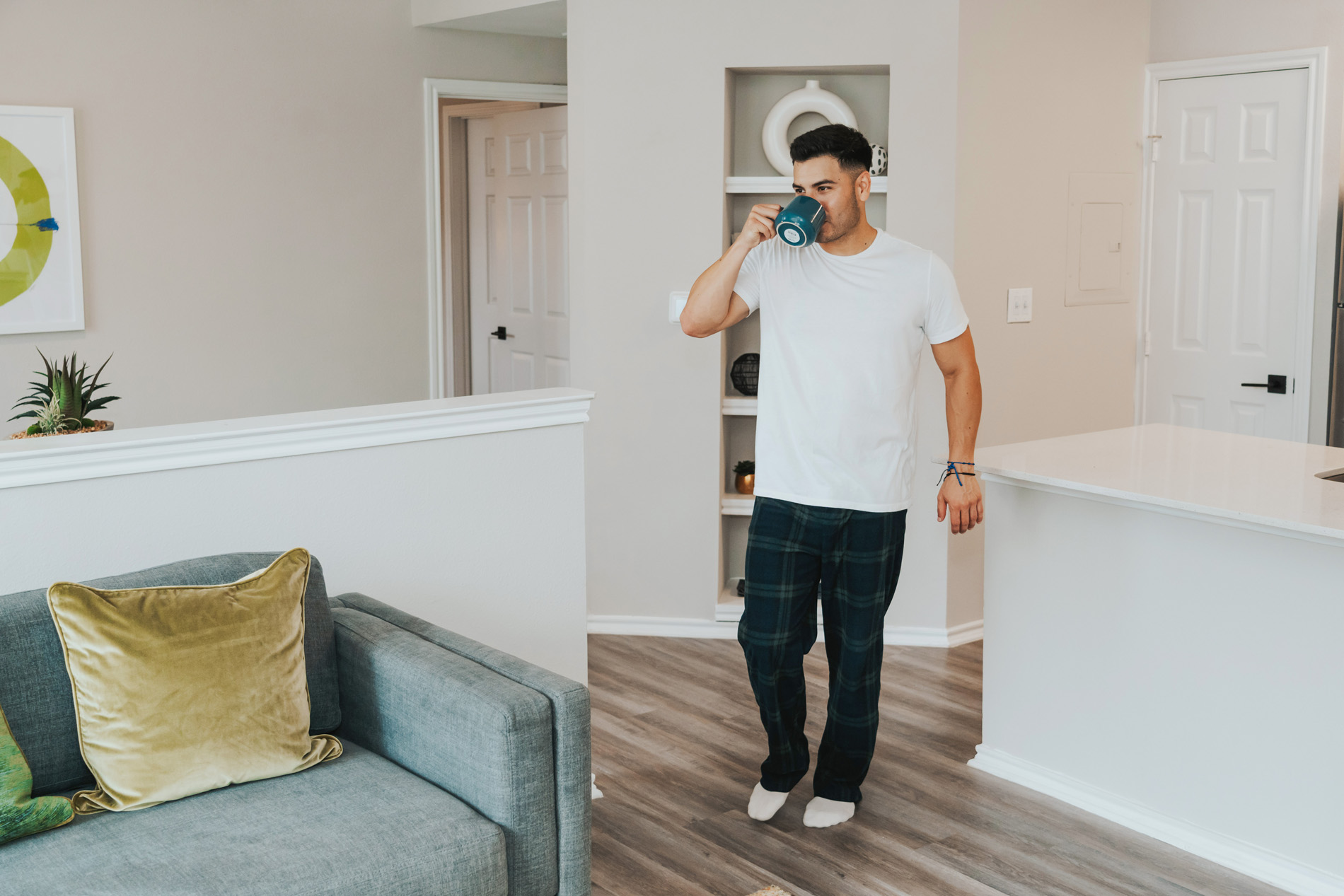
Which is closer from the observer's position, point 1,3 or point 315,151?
point 1,3

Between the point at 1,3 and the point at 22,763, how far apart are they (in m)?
3.14

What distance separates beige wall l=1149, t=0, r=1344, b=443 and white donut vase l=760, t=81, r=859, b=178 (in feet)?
4.55

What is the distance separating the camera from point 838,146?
2402 millimetres

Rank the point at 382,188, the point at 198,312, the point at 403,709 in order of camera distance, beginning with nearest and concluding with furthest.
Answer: the point at 403,709
the point at 198,312
the point at 382,188

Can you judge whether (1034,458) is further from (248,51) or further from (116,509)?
(248,51)

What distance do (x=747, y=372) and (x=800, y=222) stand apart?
1717 mm

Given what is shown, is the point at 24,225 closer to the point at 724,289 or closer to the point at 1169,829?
the point at 724,289

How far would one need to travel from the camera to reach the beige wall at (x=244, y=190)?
4.08m

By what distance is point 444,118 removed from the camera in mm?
5664

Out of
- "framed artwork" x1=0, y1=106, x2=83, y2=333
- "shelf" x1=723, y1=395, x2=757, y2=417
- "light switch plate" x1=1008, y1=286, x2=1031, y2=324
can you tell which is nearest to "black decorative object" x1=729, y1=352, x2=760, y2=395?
"shelf" x1=723, y1=395, x2=757, y2=417

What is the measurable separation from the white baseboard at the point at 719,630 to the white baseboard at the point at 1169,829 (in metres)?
0.93

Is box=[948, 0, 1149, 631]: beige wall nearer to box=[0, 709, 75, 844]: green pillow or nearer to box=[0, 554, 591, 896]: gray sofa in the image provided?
box=[0, 554, 591, 896]: gray sofa

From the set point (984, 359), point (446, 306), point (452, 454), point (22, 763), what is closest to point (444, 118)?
point (446, 306)

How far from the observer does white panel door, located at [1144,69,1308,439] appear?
4.18 m
